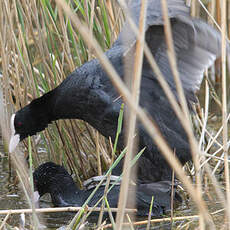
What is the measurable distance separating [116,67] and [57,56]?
1.61 feet

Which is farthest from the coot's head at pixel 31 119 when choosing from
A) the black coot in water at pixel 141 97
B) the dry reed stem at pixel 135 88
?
the dry reed stem at pixel 135 88

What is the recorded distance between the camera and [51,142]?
400 centimetres

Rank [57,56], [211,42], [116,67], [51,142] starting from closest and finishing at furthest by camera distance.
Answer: [211,42]
[116,67]
[57,56]
[51,142]

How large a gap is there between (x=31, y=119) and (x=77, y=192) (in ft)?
2.06

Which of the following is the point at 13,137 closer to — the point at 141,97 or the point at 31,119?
the point at 31,119

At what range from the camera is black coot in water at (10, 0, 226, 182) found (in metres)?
3.21

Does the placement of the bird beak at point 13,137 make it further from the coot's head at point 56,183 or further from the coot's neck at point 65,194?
the coot's neck at point 65,194

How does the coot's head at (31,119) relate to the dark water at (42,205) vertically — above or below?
above

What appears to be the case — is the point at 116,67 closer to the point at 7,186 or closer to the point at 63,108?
the point at 63,108

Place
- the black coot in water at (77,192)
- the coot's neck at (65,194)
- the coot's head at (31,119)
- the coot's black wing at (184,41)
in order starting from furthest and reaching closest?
the coot's head at (31,119), the coot's neck at (65,194), the black coot in water at (77,192), the coot's black wing at (184,41)

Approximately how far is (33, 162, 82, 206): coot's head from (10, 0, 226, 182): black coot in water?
0.29m

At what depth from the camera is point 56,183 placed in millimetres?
3850

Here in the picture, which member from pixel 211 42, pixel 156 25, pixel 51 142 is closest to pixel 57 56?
pixel 51 142

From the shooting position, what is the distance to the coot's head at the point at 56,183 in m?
3.79
